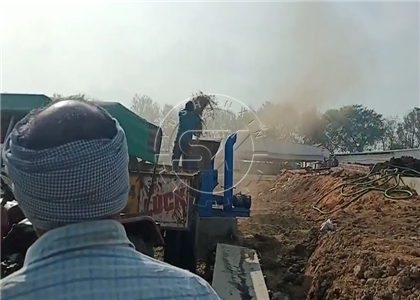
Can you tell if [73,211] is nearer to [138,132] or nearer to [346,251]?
[138,132]

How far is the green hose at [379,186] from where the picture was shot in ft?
39.8

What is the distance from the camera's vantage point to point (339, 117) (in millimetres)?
48438

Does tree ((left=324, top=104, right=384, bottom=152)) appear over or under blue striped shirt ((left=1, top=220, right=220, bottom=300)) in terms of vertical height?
over

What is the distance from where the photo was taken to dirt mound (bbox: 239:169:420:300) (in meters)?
5.47

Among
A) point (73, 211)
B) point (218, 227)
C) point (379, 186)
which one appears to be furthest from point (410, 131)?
point (73, 211)

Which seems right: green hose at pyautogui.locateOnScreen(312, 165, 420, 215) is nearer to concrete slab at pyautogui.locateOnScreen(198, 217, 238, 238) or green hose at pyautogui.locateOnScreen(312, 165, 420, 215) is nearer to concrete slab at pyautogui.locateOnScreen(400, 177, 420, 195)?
concrete slab at pyautogui.locateOnScreen(400, 177, 420, 195)

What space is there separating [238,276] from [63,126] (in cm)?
462

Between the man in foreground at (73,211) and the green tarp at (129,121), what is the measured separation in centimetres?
319

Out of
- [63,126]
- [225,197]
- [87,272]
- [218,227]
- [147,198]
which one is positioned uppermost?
[63,126]

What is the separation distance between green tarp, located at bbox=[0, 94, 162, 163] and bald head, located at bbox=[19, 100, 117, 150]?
318 centimetres

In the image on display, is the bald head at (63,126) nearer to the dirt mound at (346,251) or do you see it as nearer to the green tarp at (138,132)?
the green tarp at (138,132)

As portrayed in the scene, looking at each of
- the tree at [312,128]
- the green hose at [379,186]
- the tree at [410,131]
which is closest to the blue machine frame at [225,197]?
the green hose at [379,186]

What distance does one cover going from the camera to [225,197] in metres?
8.20

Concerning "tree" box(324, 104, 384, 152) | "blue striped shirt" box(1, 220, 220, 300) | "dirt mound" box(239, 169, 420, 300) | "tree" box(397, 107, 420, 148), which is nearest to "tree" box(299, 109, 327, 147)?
"tree" box(324, 104, 384, 152)
